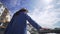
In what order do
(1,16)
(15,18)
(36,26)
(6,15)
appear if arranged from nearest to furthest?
1. (36,26)
2. (15,18)
3. (1,16)
4. (6,15)

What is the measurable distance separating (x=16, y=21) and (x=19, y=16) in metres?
0.09

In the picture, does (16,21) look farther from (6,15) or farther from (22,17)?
(6,15)

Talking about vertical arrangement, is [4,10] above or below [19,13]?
above

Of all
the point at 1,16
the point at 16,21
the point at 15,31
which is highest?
A: the point at 1,16

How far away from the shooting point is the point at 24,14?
2.67 m

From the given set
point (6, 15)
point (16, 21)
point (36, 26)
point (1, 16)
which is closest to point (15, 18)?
point (16, 21)

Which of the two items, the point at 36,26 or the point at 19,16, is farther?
the point at 19,16

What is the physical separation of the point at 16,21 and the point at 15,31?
→ 164mm

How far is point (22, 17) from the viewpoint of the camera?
267cm

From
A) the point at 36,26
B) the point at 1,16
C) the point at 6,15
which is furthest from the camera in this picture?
the point at 6,15

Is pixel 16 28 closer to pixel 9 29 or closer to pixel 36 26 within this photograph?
pixel 9 29

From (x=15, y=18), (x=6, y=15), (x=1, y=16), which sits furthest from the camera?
(x=6, y=15)

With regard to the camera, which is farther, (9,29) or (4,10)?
(4,10)

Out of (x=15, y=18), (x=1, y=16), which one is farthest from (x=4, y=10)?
(x=15, y=18)
